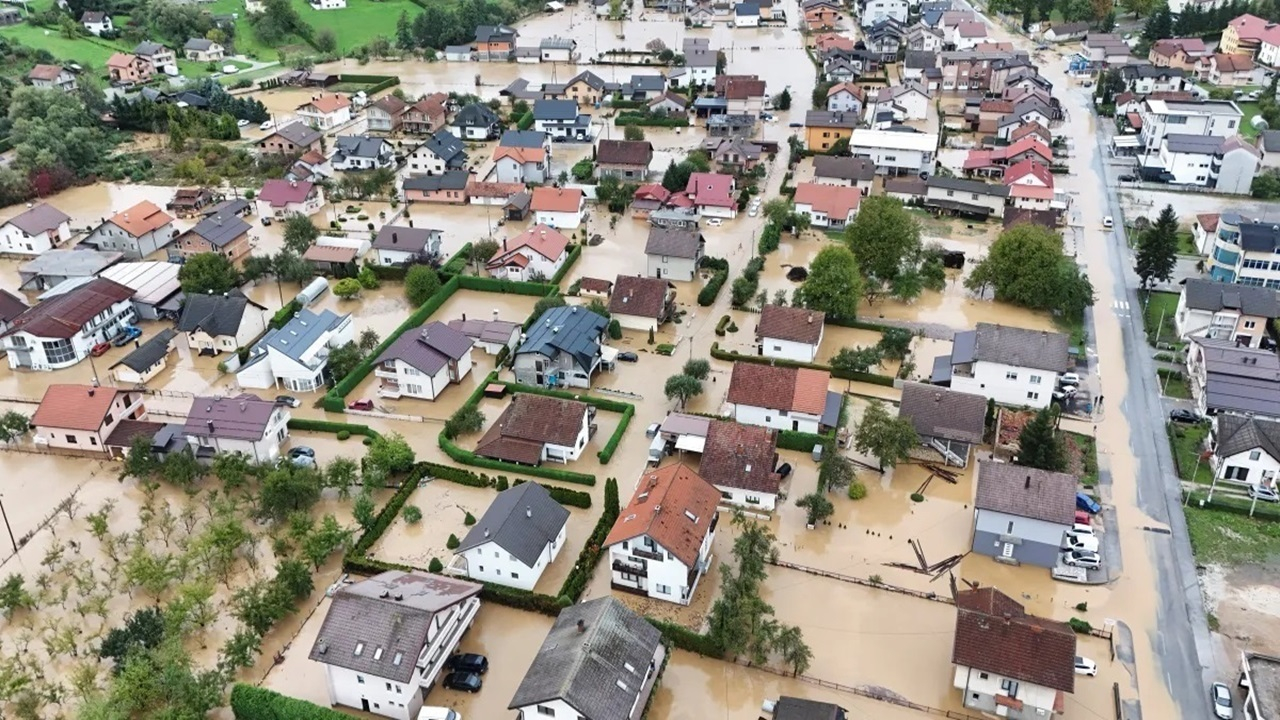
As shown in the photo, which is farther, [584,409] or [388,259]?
[388,259]

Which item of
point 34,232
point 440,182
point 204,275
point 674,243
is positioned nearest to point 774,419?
point 674,243

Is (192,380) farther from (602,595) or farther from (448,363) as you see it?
(602,595)

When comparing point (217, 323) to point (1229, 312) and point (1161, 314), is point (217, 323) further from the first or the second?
point (1229, 312)

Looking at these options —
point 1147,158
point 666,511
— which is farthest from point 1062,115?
point 666,511

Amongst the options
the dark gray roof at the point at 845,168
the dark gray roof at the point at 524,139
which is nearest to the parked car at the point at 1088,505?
the dark gray roof at the point at 845,168

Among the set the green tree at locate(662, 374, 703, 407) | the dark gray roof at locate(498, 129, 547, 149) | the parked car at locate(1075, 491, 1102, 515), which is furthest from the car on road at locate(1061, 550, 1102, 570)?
the dark gray roof at locate(498, 129, 547, 149)
